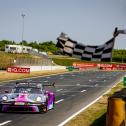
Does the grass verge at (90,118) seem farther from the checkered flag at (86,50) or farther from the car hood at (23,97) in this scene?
the checkered flag at (86,50)

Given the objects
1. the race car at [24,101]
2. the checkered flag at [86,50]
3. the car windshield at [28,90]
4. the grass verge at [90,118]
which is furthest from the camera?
the checkered flag at [86,50]

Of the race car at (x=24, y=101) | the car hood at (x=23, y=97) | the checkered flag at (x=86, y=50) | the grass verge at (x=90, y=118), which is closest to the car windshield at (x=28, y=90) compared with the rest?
the race car at (x=24, y=101)

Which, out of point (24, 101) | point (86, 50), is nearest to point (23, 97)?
point (24, 101)

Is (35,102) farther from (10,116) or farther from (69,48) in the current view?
(69,48)

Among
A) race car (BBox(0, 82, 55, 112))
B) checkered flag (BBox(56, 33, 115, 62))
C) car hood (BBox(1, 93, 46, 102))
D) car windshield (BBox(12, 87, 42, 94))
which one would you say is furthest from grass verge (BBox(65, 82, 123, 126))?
checkered flag (BBox(56, 33, 115, 62))

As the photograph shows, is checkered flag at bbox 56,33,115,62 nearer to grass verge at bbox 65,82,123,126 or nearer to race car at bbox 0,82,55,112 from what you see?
grass verge at bbox 65,82,123,126

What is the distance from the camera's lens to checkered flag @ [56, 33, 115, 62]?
187438mm

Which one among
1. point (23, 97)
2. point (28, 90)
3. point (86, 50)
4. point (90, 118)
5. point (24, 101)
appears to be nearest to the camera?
point (90, 118)

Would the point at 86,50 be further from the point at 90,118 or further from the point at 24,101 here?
the point at 90,118

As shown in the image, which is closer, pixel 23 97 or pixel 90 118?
pixel 90 118

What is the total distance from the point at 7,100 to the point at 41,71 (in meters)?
64.8

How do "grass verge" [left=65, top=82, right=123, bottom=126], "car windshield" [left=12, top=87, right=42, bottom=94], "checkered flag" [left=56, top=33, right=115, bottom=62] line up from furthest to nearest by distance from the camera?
"checkered flag" [left=56, top=33, right=115, bottom=62], "car windshield" [left=12, top=87, right=42, bottom=94], "grass verge" [left=65, top=82, right=123, bottom=126]

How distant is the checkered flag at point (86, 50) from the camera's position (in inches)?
7379

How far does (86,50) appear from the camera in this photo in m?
193
